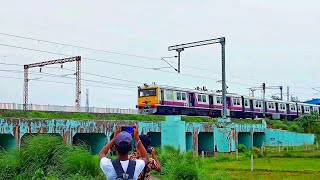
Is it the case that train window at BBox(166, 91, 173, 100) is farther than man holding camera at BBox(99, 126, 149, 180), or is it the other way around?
train window at BBox(166, 91, 173, 100)

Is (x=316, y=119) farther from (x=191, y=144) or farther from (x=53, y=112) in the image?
(x=53, y=112)

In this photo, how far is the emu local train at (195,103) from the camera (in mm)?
31359

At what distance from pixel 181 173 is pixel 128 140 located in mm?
7300

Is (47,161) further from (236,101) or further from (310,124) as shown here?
(310,124)

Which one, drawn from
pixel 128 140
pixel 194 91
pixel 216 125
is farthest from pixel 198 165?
pixel 194 91

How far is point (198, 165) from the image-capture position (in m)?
12.5

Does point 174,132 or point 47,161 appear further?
point 174,132

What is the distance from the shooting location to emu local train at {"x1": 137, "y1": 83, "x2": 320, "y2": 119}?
103 ft

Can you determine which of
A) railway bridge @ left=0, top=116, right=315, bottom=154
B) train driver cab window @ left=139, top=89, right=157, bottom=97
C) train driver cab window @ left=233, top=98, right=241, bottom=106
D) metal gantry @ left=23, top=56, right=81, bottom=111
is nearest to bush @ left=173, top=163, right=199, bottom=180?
railway bridge @ left=0, top=116, right=315, bottom=154

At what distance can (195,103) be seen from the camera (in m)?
34.6

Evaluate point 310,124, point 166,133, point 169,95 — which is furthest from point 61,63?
point 310,124

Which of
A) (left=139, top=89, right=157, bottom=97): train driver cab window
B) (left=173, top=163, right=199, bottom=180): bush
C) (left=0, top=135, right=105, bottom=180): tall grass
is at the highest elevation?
(left=139, top=89, right=157, bottom=97): train driver cab window

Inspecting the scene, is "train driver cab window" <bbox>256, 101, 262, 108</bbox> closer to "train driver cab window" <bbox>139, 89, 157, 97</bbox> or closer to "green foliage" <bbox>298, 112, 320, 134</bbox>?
"green foliage" <bbox>298, 112, 320, 134</bbox>

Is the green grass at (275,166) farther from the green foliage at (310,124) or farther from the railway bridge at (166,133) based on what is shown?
the green foliage at (310,124)
